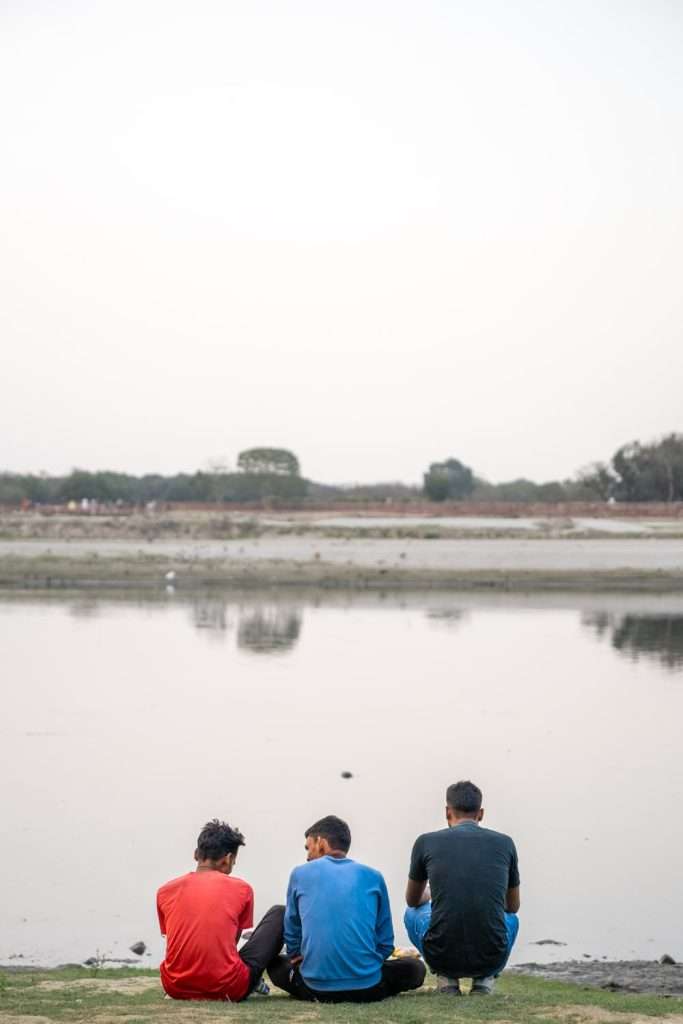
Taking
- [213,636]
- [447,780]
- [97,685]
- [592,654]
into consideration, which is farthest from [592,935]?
[213,636]

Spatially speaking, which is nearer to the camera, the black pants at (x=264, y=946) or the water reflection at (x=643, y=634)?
the black pants at (x=264, y=946)

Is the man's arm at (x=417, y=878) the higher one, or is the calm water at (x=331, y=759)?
the man's arm at (x=417, y=878)

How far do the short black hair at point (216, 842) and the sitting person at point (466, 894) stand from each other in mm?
910

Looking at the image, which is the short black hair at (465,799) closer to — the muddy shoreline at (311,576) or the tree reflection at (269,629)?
the tree reflection at (269,629)

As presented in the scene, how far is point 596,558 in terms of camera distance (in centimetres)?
5025

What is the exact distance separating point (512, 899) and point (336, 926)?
2.99 ft

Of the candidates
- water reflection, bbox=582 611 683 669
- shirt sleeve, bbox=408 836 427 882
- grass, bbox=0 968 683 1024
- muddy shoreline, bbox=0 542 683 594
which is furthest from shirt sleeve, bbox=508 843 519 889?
muddy shoreline, bbox=0 542 683 594

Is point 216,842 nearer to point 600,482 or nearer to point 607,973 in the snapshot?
point 607,973

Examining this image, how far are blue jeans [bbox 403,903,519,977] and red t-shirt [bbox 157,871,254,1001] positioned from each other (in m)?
0.88

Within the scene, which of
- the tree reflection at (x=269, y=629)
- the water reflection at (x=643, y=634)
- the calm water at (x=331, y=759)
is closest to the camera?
the calm water at (x=331, y=759)

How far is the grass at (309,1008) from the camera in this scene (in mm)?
6457

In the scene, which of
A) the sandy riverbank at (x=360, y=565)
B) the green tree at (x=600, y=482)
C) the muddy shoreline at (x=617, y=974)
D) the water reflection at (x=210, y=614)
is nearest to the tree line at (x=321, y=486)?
the green tree at (x=600, y=482)

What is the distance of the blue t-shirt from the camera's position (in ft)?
22.3

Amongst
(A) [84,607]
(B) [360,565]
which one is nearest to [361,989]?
(A) [84,607]
